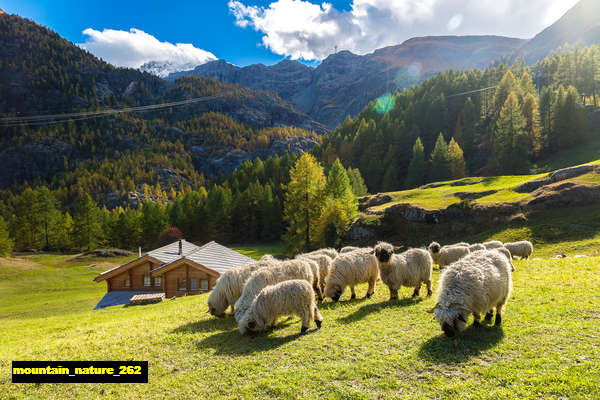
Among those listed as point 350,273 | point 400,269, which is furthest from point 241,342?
point 400,269

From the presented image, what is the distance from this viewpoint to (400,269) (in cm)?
1266

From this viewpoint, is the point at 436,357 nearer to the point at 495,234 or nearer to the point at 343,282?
the point at 343,282

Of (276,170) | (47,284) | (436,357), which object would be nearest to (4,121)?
(276,170)

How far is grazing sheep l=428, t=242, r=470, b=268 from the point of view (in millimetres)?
19016

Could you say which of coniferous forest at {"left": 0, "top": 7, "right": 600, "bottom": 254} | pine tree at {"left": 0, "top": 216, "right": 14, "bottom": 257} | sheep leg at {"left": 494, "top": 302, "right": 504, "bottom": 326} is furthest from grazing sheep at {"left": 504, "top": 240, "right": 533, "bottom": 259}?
pine tree at {"left": 0, "top": 216, "right": 14, "bottom": 257}

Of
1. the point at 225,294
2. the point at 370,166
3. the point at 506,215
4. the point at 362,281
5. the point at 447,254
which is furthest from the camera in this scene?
the point at 370,166

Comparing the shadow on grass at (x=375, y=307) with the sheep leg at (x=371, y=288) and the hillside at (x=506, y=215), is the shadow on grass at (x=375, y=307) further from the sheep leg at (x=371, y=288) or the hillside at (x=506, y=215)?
the hillside at (x=506, y=215)

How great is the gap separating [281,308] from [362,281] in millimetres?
5194

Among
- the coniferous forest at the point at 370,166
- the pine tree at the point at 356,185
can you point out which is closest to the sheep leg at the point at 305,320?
the coniferous forest at the point at 370,166

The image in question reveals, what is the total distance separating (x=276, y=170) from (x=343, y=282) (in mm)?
95287

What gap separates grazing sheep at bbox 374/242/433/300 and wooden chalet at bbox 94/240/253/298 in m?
23.6

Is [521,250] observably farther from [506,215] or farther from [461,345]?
[461,345]

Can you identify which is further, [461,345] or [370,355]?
[370,355]

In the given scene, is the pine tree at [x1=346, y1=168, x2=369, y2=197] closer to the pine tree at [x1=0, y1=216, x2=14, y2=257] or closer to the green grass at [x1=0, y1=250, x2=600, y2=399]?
the green grass at [x1=0, y1=250, x2=600, y2=399]
